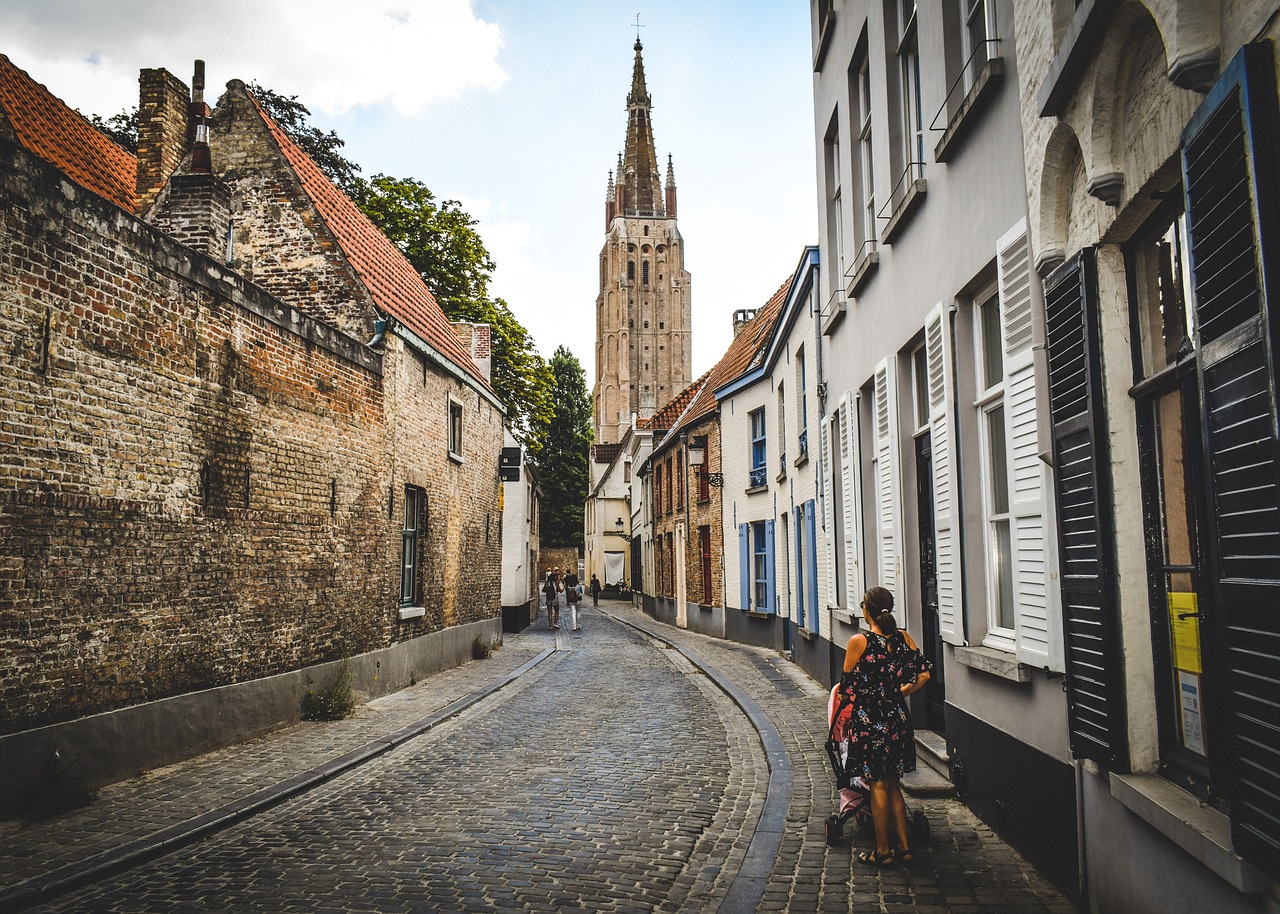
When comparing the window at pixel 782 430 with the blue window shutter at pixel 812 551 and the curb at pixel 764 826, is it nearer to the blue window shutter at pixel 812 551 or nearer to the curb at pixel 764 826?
the blue window shutter at pixel 812 551

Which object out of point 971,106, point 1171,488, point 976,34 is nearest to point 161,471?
point 971,106

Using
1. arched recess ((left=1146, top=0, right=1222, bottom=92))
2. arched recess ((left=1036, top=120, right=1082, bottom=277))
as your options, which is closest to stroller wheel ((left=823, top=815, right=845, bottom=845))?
arched recess ((left=1036, top=120, right=1082, bottom=277))

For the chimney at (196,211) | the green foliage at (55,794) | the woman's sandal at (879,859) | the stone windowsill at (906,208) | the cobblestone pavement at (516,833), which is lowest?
the cobblestone pavement at (516,833)

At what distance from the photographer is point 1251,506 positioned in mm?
2709

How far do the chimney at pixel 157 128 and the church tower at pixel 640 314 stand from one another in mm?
72652

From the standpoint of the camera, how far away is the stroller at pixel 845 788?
530 cm

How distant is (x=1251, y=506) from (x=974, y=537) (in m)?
3.37

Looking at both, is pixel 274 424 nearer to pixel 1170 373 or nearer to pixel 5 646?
pixel 5 646

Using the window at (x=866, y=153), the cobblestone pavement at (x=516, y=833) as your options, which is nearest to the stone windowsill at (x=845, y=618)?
the cobblestone pavement at (x=516, y=833)

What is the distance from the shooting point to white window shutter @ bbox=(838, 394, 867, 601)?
9.49 m

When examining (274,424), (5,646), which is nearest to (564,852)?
(5,646)

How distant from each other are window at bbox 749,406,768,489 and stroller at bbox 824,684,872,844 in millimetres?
13880

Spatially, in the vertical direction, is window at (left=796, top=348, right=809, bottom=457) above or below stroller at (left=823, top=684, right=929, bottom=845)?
above

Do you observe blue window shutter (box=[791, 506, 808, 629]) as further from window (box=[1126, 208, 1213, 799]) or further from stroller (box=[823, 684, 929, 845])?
window (box=[1126, 208, 1213, 799])
